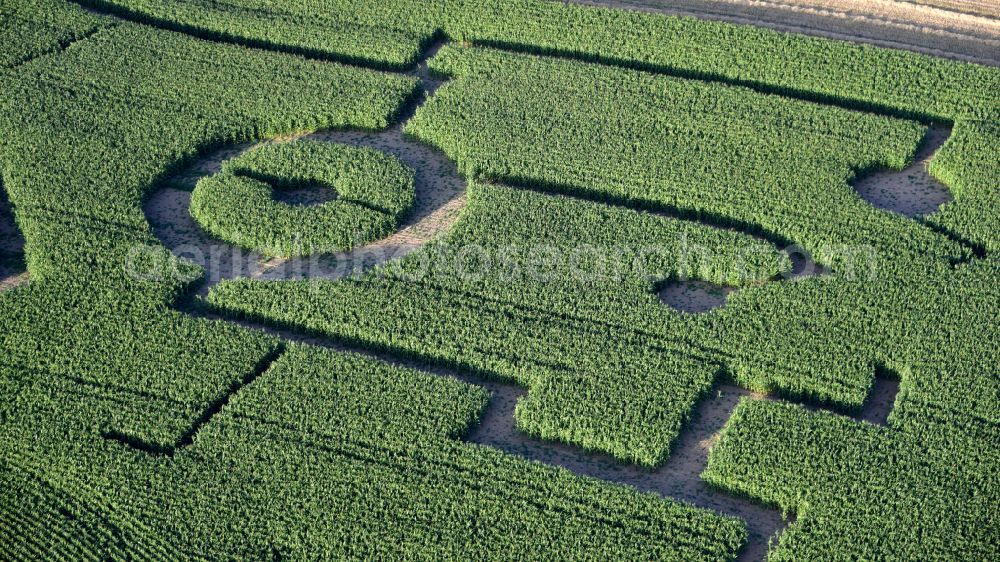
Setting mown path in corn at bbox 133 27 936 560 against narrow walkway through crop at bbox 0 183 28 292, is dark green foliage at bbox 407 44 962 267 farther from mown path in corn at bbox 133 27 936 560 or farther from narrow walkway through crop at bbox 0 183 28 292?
narrow walkway through crop at bbox 0 183 28 292

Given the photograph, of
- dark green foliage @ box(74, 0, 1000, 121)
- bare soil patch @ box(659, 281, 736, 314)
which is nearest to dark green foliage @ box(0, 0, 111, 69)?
dark green foliage @ box(74, 0, 1000, 121)

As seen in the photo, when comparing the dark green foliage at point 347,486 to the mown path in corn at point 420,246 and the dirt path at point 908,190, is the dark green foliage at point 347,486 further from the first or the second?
the dirt path at point 908,190

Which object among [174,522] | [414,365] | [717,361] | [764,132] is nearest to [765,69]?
[764,132]

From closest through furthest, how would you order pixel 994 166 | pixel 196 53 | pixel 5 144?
1. pixel 994 166
2. pixel 5 144
3. pixel 196 53

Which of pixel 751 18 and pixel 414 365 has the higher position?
pixel 751 18

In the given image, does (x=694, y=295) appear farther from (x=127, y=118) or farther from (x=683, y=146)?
(x=127, y=118)

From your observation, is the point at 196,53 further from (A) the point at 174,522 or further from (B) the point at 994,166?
(B) the point at 994,166

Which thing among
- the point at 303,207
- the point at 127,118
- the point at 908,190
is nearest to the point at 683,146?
the point at 908,190
